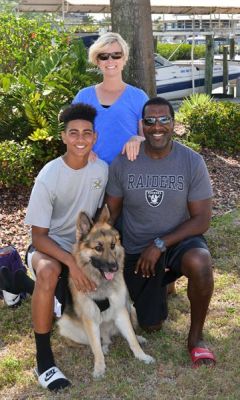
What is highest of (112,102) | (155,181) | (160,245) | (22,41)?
(22,41)

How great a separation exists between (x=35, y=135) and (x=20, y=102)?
74 cm

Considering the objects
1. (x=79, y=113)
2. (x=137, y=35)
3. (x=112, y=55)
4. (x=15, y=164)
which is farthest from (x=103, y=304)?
(x=137, y=35)

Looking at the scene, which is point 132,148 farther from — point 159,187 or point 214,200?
point 214,200

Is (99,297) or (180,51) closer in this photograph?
(99,297)

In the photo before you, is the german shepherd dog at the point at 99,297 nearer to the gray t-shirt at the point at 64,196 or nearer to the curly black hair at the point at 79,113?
A: the gray t-shirt at the point at 64,196

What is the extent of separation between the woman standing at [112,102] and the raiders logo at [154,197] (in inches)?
17.6

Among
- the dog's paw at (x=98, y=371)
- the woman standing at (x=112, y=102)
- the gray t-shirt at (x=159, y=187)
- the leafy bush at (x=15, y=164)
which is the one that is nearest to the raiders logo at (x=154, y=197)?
the gray t-shirt at (x=159, y=187)

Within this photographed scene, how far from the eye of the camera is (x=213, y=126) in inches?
350

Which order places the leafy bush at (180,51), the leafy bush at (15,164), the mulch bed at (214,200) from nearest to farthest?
1. the mulch bed at (214,200)
2. the leafy bush at (15,164)
3. the leafy bush at (180,51)

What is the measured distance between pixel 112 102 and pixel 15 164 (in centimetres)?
271

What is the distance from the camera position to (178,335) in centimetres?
415

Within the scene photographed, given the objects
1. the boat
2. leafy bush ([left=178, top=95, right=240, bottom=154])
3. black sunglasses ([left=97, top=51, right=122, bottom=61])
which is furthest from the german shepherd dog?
the boat

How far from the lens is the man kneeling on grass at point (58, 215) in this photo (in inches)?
139

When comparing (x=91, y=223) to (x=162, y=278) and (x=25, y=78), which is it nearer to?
(x=162, y=278)
